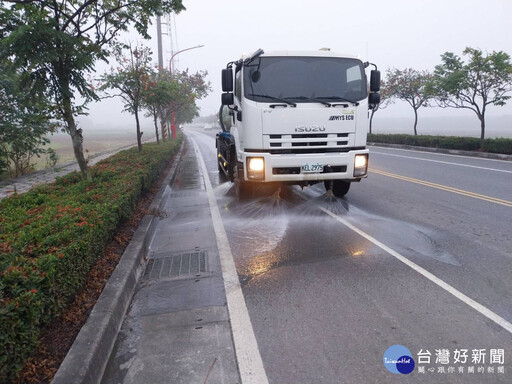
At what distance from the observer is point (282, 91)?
630 centimetres

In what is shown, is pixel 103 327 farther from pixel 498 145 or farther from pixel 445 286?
pixel 498 145

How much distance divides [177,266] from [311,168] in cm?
305

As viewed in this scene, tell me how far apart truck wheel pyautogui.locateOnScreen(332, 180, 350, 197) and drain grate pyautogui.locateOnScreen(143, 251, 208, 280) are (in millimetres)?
4128

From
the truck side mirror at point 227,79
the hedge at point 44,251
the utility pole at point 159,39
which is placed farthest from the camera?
the utility pole at point 159,39

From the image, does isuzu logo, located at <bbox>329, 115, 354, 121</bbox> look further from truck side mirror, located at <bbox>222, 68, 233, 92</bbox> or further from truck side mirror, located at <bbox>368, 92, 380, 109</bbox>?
truck side mirror, located at <bbox>222, 68, 233, 92</bbox>

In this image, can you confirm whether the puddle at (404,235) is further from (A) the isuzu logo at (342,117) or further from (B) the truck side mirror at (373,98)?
(B) the truck side mirror at (373,98)

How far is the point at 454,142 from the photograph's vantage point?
17922mm

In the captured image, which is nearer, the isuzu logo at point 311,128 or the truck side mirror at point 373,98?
the isuzu logo at point 311,128

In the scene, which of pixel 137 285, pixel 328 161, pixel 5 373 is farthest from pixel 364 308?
pixel 328 161

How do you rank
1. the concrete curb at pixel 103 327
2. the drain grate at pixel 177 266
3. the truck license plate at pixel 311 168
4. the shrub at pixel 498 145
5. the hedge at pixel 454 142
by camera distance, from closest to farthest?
the concrete curb at pixel 103 327 → the drain grate at pixel 177 266 → the truck license plate at pixel 311 168 → the shrub at pixel 498 145 → the hedge at pixel 454 142

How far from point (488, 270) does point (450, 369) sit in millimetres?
1994

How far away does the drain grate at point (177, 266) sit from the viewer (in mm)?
4324

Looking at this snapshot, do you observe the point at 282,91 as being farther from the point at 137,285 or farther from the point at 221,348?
the point at 221,348

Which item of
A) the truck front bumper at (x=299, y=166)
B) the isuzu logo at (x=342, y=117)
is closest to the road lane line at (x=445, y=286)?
the truck front bumper at (x=299, y=166)
